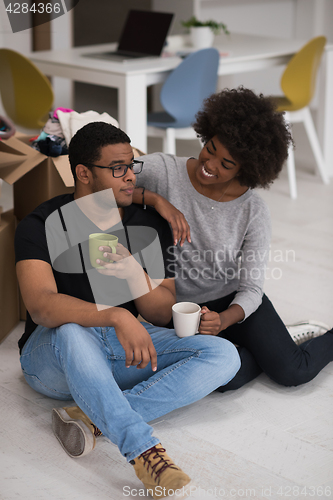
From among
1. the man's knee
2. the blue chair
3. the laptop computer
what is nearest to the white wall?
the laptop computer

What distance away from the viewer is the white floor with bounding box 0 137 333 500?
1.29 meters

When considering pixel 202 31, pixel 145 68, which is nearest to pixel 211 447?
pixel 145 68

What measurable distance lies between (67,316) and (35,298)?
0.09 metres

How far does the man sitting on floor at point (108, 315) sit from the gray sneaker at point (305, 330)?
0.45m

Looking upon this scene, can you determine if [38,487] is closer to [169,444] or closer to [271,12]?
[169,444]

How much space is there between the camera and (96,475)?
1333 millimetres

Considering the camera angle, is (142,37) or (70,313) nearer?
(70,313)

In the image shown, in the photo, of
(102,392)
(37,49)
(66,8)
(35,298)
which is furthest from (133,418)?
(37,49)

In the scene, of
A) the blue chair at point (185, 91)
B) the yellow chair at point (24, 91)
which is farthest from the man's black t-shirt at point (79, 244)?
the yellow chair at point (24, 91)

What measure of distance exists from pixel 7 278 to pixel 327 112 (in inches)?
104

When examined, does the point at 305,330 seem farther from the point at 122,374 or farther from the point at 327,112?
the point at 327,112

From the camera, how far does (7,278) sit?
1872 mm

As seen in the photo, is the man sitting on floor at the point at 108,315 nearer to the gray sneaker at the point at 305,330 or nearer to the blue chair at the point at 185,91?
the gray sneaker at the point at 305,330

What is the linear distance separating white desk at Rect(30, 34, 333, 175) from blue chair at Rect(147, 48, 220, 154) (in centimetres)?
9
